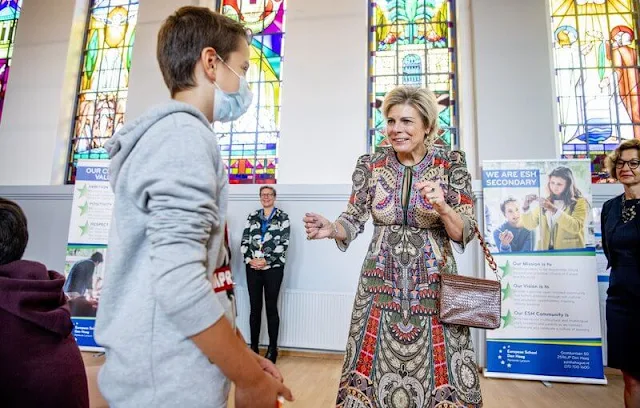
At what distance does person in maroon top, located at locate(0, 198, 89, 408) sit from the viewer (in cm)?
98

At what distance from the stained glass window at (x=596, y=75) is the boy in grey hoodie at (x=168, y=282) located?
4724mm

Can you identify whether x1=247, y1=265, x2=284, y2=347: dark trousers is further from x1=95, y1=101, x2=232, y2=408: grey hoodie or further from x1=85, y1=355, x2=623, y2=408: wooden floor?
x1=95, y1=101, x2=232, y2=408: grey hoodie

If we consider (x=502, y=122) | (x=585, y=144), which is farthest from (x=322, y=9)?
(x=585, y=144)

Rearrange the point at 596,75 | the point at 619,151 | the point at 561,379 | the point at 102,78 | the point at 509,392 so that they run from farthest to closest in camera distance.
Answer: the point at 102,78 → the point at 596,75 → the point at 561,379 → the point at 509,392 → the point at 619,151

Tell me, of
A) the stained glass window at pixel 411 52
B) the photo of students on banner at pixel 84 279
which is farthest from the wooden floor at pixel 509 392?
the stained glass window at pixel 411 52

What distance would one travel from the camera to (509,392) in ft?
9.75

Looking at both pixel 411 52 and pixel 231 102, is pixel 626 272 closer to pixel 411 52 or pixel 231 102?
pixel 231 102

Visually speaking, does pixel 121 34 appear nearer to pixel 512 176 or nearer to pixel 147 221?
pixel 512 176

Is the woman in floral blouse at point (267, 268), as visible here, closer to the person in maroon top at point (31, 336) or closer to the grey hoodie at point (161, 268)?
the person in maroon top at point (31, 336)

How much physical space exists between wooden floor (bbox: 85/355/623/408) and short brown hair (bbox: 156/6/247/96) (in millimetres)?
2452

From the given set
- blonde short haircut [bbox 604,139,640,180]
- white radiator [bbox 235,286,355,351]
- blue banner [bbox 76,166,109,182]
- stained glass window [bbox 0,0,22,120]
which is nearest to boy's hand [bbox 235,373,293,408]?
blonde short haircut [bbox 604,139,640,180]

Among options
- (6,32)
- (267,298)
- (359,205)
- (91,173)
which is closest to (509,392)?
(267,298)

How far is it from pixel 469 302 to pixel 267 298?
2.81 m

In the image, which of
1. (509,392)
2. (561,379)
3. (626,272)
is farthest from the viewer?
(561,379)
